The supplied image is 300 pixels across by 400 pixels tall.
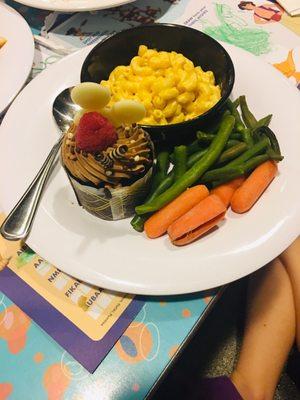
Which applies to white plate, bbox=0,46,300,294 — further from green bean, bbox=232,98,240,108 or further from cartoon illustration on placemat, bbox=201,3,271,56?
cartoon illustration on placemat, bbox=201,3,271,56

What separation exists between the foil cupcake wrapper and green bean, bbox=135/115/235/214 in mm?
34

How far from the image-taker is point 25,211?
944 millimetres

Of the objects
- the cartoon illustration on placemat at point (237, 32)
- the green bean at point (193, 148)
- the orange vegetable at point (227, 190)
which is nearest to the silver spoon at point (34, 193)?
the green bean at point (193, 148)

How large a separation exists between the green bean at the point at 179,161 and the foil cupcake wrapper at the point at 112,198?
9 centimetres

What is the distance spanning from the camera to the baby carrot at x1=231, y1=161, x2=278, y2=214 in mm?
956

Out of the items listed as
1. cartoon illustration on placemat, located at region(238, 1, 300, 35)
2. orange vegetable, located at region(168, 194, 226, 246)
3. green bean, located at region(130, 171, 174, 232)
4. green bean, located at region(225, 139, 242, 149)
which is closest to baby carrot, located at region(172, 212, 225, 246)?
orange vegetable, located at region(168, 194, 226, 246)

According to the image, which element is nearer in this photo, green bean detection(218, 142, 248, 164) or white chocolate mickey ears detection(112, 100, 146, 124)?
white chocolate mickey ears detection(112, 100, 146, 124)

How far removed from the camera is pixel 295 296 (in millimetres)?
1393

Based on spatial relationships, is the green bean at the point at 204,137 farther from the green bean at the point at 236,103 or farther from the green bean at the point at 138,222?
the green bean at the point at 138,222

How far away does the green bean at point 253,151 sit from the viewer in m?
1.04

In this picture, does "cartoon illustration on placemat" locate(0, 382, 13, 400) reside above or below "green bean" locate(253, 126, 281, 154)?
below

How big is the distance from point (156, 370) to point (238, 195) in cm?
44

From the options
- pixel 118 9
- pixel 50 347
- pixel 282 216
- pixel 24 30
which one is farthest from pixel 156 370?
pixel 118 9

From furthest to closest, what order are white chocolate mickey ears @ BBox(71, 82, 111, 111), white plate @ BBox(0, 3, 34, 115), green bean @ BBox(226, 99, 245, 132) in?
white plate @ BBox(0, 3, 34, 115) < green bean @ BBox(226, 99, 245, 132) < white chocolate mickey ears @ BBox(71, 82, 111, 111)
